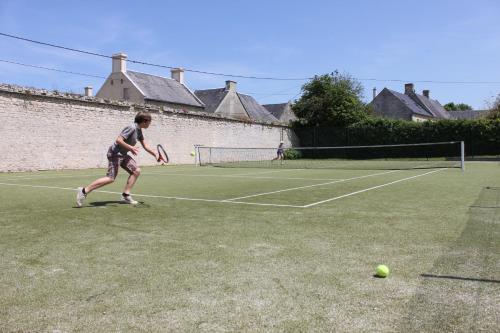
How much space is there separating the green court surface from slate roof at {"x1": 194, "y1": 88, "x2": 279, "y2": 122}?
136ft

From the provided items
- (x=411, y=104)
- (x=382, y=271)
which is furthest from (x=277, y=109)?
(x=382, y=271)

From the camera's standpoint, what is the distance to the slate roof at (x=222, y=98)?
2016 inches

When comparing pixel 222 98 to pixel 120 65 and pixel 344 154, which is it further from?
pixel 344 154

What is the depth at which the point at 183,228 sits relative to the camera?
18.4 feet

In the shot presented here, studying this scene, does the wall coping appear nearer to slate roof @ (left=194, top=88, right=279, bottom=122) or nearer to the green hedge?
the green hedge

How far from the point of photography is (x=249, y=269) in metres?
3.80

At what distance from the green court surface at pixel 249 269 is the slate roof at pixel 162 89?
36.0 meters

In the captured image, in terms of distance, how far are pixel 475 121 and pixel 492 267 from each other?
3386 cm

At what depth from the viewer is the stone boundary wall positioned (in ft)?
63.0

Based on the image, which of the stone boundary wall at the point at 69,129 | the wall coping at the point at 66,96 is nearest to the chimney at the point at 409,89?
the stone boundary wall at the point at 69,129

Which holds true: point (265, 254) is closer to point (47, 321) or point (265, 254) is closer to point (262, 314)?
point (262, 314)

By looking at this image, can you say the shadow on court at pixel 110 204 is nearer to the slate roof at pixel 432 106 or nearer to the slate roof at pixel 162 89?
the slate roof at pixel 162 89

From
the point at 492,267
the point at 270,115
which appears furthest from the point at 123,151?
the point at 270,115

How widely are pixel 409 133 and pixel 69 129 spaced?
1035 inches
